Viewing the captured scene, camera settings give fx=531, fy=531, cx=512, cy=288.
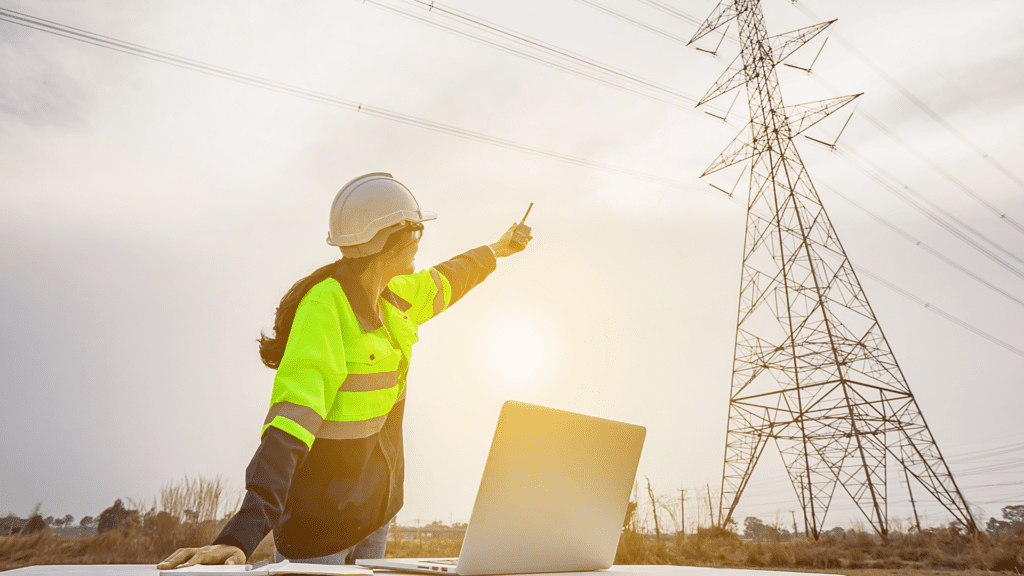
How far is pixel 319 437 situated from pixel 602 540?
779 millimetres

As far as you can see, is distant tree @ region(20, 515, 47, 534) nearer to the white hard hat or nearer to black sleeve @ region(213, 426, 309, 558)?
the white hard hat

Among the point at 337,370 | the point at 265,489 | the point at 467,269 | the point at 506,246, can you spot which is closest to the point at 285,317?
the point at 337,370

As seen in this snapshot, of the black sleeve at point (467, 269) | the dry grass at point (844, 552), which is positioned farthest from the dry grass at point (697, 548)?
the black sleeve at point (467, 269)

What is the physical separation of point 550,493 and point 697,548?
420 inches

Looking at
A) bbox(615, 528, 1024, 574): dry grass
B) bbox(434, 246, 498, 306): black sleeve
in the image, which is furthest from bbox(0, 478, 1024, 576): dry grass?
bbox(434, 246, 498, 306): black sleeve

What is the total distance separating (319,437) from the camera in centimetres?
136

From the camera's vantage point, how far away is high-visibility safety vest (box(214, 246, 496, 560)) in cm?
105

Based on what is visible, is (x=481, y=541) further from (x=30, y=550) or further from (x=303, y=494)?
(x=30, y=550)

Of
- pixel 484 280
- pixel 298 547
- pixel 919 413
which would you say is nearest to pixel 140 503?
pixel 484 280

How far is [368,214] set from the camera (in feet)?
5.44

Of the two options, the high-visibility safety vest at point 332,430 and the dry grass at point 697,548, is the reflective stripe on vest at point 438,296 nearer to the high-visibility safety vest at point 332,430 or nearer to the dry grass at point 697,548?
the high-visibility safety vest at point 332,430

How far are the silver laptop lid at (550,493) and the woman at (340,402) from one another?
0.40 metres

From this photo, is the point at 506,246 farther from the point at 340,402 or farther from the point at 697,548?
the point at 697,548

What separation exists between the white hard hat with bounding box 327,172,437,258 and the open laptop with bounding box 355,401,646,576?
801mm
